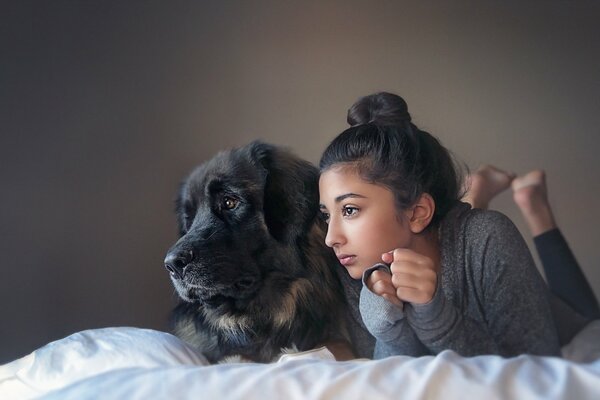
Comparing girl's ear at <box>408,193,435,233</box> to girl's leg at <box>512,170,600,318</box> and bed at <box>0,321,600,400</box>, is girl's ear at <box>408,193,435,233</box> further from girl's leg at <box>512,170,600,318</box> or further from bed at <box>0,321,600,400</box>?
bed at <box>0,321,600,400</box>

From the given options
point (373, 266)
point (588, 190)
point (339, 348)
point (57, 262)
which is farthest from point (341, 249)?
point (57, 262)

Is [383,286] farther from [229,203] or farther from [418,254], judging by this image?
[229,203]

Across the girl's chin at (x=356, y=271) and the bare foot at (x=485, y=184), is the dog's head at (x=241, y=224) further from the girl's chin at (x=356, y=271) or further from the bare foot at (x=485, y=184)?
the bare foot at (x=485, y=184)

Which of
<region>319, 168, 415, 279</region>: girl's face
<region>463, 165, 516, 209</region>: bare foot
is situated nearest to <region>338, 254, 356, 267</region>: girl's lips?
<region>319, 168, 415, 279</region>: girl's face

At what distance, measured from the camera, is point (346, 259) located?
104 centimetres

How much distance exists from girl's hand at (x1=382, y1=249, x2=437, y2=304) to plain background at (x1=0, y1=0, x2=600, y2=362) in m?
0.21

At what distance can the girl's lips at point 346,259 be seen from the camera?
103 centimetres

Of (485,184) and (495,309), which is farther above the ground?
(485,184)

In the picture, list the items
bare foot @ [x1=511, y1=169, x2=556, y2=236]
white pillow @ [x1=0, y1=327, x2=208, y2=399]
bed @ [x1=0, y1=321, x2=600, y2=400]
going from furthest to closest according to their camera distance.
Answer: bare foot @ [x1=511, y1=169, x2=556, y2=236] < white pillow @ [x1=0, y1=327, x2=208, y2=399] < bed @ [x1=0, y1=321, x2=600, y2=400]

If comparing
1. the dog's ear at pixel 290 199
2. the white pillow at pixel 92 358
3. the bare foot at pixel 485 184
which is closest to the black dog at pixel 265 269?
the dog's ear at pixel 290 199

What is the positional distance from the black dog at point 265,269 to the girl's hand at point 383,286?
5.2 inches

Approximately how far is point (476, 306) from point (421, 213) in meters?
0.17

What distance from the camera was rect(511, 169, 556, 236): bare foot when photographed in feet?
3.37

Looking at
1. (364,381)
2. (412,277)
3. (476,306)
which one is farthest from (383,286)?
(364,381)
